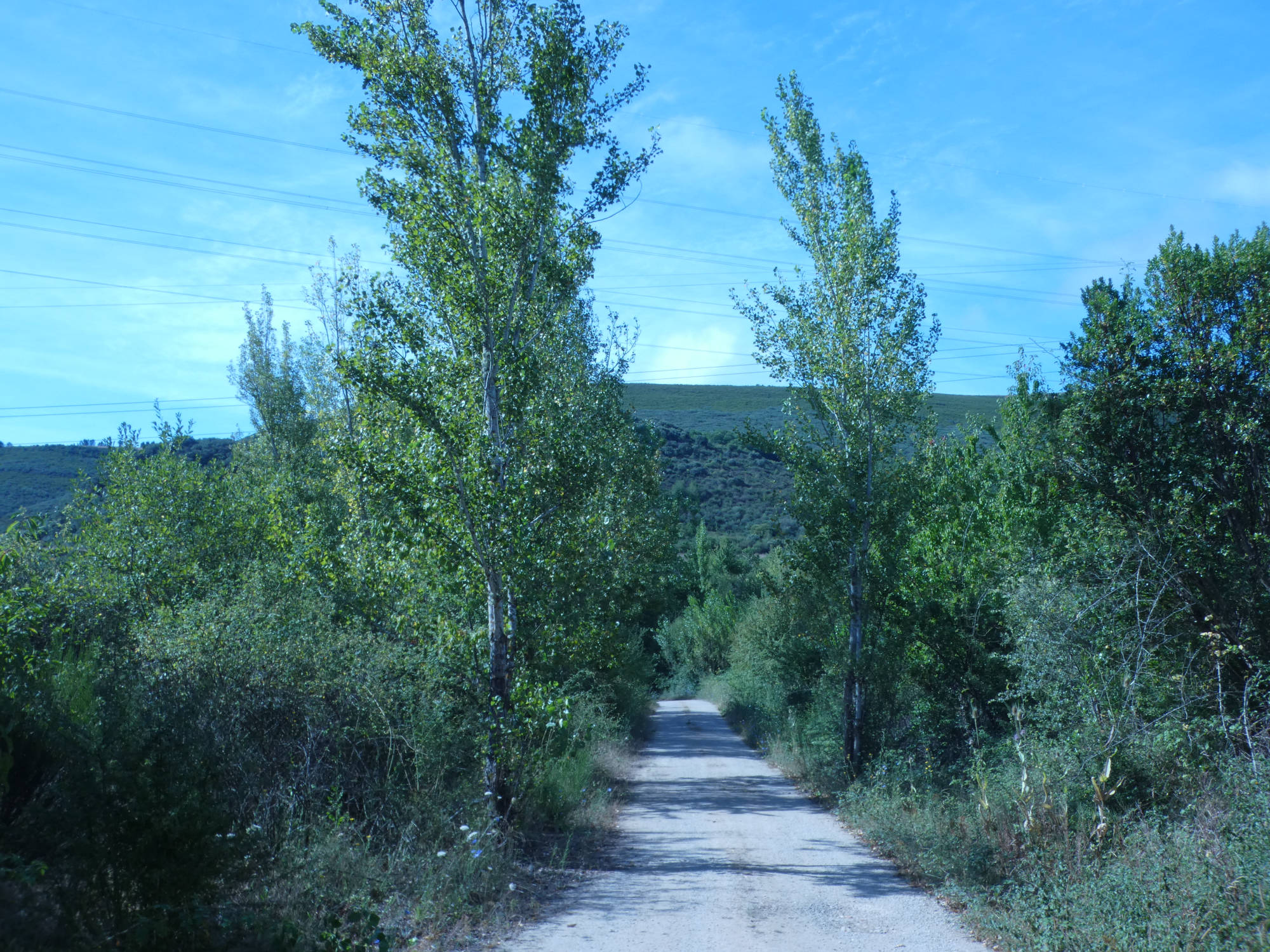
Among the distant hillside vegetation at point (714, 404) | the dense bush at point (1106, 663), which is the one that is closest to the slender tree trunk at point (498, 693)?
the dense bush at point (1106, 663)

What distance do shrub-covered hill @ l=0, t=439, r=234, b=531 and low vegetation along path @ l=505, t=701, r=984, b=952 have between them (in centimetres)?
3089

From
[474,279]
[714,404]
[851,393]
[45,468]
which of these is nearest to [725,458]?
[714,404]

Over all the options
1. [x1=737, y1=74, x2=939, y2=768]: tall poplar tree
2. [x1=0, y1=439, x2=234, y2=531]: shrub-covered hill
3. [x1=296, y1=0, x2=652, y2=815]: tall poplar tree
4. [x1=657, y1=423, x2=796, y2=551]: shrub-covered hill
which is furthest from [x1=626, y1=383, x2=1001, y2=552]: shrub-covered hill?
[x1=296, y1=0, x2=652, y2=815]: tall poplar tree

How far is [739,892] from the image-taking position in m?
7.86

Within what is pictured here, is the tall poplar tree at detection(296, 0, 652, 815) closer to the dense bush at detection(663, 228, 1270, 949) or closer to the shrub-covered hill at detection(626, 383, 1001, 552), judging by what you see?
the dense bush at detection(663, 228, 1270, 949)

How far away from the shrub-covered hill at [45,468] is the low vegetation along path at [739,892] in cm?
3089

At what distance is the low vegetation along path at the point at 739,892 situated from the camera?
21.1ft

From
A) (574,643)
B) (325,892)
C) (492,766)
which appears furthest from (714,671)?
(325,892)

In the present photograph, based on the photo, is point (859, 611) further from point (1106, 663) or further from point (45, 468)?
point (45, 468)

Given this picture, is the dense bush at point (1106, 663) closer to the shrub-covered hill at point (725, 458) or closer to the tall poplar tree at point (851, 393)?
the tall poplar tree at point (851, 393)

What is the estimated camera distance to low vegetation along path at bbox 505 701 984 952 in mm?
6422

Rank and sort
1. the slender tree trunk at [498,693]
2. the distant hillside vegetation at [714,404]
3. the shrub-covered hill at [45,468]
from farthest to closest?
the distant hillside vegetation at [714,404], the shrub-covered hill at [45,468], the slender tree trunk at [498,693]

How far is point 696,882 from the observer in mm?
8227

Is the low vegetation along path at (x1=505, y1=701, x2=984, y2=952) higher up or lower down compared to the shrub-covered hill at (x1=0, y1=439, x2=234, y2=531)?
lower down
